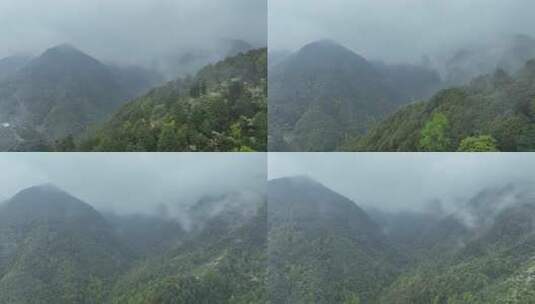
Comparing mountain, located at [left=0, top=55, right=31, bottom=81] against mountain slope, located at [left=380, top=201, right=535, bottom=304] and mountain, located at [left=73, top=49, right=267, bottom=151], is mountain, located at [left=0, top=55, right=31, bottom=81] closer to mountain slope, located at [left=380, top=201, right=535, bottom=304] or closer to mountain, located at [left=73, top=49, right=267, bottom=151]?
mountain, located at [left=73, top=49, right=267, bottom=151]

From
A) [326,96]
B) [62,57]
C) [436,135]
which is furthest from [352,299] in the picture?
[62,57]

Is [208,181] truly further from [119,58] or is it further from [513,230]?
[513,230]

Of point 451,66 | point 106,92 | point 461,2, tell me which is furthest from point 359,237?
point 106,92

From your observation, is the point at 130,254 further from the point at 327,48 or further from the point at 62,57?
the point at 327,48

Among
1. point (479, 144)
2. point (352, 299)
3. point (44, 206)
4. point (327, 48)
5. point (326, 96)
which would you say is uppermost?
point (327, 48)

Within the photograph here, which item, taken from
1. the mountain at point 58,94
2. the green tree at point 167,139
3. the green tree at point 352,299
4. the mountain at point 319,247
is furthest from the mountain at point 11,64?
the green tree at point 352,299

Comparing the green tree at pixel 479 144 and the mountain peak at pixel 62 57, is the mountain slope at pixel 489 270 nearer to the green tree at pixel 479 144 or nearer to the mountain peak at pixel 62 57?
the green tree at pixel 479 144
